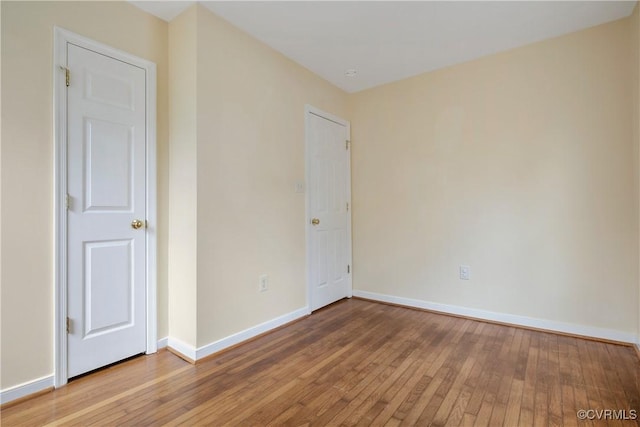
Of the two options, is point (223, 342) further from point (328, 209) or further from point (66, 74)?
point (66, 74)

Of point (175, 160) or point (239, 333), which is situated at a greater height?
point (175, 160)

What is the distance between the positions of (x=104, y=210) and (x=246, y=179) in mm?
964

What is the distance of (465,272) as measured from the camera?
300 cm

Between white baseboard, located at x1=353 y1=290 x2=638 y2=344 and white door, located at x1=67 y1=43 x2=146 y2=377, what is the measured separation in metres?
2.43

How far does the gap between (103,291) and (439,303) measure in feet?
9.37

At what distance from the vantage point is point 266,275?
2654mm

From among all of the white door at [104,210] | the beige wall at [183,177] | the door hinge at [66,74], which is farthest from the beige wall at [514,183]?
the door hinge at [66,74]

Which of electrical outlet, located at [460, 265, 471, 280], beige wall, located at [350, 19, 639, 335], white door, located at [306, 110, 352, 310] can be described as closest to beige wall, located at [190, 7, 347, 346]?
white door, located at [306, 110, 352, 310]

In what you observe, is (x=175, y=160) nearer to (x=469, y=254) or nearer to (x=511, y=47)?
(x=469, y=254)

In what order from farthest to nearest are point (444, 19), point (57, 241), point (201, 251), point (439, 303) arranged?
point (439, 303) < point (444, 19) < point (201, 251) < point (57, 241)

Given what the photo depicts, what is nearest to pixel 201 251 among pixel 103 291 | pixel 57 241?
pixel 103 291

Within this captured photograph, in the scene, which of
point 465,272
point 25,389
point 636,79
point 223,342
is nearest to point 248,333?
point 223,342

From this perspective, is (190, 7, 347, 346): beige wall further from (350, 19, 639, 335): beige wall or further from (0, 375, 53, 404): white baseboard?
(350, 19, 639, 335): beige wall

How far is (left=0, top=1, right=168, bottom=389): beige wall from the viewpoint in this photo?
1651 millimetres
